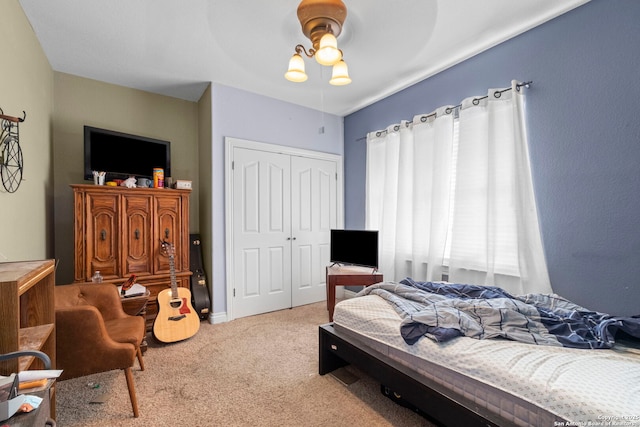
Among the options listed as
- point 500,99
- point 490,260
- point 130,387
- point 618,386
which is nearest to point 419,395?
point 618,386

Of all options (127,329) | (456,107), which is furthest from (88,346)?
(456,107)

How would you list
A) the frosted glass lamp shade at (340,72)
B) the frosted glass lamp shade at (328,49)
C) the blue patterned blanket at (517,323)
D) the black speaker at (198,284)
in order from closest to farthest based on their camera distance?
the blue patterned blanket at (517,323) < the frosted glass lamp shade at (328,49) < the frosted glass lamp shade at (340,72) < the black speaker at (198,284)

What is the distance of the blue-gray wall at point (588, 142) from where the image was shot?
1857 millimetres

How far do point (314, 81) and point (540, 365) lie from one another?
3.09 m

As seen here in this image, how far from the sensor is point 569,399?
1025 mm

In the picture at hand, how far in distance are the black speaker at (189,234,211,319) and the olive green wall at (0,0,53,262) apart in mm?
1312

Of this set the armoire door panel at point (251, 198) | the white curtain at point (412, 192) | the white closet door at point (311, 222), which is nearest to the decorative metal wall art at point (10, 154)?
the armoire door panel at point (251, 198)

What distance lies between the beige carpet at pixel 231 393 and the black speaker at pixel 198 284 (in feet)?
1.74

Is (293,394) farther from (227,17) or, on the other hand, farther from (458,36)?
(458,36)

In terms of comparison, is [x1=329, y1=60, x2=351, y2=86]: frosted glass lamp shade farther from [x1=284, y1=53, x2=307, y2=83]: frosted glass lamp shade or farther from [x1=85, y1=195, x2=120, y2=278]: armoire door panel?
[x1=85, y1=195, x2=120, y2=278]: armoire door panel

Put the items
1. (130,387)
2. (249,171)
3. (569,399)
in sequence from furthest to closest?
1. (249,171)
2. (130,387)
3. (569,399)

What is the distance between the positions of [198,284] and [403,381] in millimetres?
2508

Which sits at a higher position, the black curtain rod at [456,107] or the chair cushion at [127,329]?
the black curtain rod at [456,107]

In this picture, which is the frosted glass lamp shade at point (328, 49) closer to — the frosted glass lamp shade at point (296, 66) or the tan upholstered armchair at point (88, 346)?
the frosted glass lamp shade at point (296, 66)
